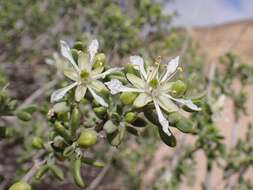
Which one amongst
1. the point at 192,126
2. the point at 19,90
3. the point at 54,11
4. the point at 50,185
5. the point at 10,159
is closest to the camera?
the point at 192,126

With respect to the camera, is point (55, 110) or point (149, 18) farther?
point (149, 18)

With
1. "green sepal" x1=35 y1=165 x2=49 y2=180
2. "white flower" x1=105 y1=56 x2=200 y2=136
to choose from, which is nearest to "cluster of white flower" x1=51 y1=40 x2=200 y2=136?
"white flower" x1=105 y1=56 x2=200 y2=136

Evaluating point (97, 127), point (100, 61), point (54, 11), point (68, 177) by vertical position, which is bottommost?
point (68, 177)

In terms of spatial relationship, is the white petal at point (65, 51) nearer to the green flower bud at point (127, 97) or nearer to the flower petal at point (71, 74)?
the flower petal at point (71, 74)

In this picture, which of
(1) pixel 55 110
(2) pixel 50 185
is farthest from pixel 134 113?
(2) pixel 50 185

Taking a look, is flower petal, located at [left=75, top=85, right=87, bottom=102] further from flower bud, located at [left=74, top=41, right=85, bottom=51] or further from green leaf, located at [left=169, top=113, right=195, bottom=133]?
green leaf, located at [left=169, top=113, right=195, bottom=133]

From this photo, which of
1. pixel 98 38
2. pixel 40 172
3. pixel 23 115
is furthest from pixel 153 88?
pixel 98 38

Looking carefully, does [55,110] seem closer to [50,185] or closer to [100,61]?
[100,61]

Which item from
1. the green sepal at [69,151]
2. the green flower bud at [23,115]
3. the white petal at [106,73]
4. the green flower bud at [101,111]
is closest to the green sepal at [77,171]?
the green sepal at [69,151]
